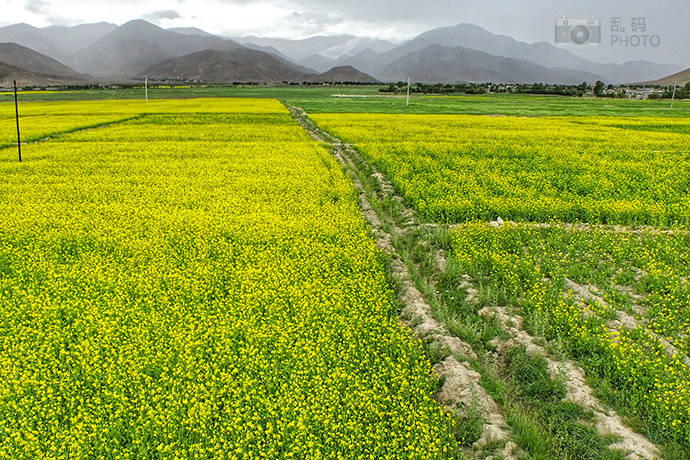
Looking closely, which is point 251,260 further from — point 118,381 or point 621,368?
point 621,368

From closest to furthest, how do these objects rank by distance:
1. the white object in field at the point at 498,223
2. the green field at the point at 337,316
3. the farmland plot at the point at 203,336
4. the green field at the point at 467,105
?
the farmland plot at the point at 203,336 < the green field at the point at 337,316 < the white object in field at the point at 498,223 < the green field at the point at 467,105

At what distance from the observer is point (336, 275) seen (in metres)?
9.12

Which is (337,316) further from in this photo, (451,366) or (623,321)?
(623,321)

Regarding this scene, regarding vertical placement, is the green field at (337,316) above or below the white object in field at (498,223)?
below

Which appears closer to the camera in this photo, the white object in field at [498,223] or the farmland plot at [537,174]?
the white object in field at [498,223]

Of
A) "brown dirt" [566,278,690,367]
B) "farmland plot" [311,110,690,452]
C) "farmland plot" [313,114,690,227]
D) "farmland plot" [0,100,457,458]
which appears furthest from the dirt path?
"farmland plot" [313,114,690,227]

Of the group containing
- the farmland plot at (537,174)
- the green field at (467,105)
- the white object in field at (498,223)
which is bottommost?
the white object in field at (498,223)

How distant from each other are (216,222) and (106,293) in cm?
427

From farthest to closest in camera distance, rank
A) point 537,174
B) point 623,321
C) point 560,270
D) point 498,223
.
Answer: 1. point 537,174
2. point 498,223
3. point 560,270
4. point 623,321

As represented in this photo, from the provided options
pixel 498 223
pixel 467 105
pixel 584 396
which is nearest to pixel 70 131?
pixel 498 223

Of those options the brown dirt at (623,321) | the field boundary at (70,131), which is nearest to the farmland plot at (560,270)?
the brown dirt at (623,321)

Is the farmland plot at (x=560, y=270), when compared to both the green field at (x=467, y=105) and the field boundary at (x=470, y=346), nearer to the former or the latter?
the field boundary at (x=470, y=346)

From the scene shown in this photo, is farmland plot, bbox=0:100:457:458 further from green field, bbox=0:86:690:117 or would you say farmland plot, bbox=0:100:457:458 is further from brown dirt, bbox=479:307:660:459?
green field, bbox=0:86:690:117

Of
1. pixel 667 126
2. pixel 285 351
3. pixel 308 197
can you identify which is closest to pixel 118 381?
pixel 285 351
